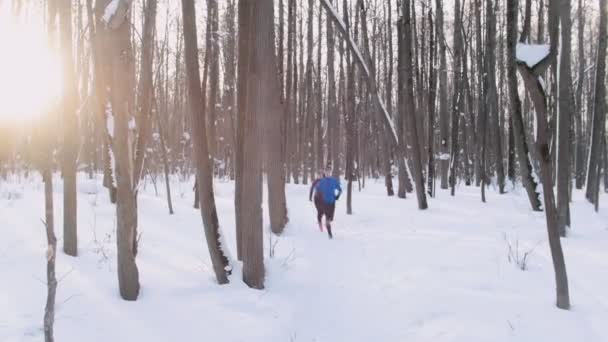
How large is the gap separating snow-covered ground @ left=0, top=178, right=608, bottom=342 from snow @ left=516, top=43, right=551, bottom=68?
234cm

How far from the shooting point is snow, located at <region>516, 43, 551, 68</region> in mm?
4035

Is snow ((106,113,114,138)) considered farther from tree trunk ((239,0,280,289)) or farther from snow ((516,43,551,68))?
snow ((516,43,551,68))

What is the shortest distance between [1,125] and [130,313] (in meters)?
16.3

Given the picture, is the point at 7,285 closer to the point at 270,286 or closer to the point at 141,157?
the point at 141,157

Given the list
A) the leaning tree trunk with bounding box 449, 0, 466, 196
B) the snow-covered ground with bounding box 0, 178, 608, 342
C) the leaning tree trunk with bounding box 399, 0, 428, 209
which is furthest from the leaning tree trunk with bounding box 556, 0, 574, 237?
the leaning tree trunk with bounding box 449, 0, 466, 196

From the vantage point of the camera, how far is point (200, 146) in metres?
5.46

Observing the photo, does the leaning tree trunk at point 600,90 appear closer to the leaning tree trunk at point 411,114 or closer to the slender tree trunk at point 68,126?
the leaning tree trunk at point 411,114

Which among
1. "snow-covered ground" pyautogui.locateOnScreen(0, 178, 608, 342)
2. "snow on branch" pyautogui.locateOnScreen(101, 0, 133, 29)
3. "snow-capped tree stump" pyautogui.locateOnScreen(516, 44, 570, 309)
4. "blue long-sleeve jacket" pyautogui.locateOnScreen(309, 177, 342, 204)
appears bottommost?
"snow-covered ground" pyautogui.locateOnScreen(0, 178, 608, 342)

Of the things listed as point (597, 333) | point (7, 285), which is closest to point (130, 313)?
point (7, 285)

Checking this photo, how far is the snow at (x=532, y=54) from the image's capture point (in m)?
4.04

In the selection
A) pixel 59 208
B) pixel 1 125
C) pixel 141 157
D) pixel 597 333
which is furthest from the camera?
pixel 1 125

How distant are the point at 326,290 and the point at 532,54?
3.44 metres

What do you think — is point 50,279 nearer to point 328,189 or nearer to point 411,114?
point 328,189

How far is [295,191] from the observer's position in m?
17.6
